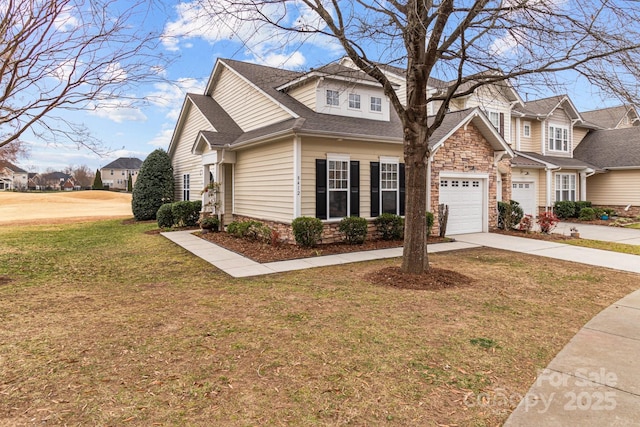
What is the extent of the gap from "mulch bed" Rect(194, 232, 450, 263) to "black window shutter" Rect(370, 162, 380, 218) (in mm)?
1000

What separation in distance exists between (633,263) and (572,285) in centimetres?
356

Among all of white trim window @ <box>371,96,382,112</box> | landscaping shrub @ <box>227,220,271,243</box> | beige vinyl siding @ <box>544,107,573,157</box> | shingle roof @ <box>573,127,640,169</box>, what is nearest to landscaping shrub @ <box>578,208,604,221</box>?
shingle roof @ <box>573,127,640,169</box>

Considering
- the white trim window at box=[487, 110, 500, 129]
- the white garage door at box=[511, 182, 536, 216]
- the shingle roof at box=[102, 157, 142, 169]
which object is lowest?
the white garage door at box=[511, 182, 536, 216]

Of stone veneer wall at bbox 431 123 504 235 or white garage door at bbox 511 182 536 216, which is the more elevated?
stone veneer wall at bbox 431 123 504 235

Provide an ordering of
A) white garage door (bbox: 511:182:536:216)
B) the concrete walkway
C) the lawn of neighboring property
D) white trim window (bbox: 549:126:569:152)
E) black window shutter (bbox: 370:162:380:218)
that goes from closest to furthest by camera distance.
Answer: the concrete walkway < the lawn of neighboring property < black window shutter (bbox: 370:162:380:218) < white garage door (bbox: 511:182:536:216) < white trim window (bbox: 549:126:569:152)

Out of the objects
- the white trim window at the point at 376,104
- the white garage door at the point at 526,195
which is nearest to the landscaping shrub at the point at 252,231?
the white trim window at the point at 376,104

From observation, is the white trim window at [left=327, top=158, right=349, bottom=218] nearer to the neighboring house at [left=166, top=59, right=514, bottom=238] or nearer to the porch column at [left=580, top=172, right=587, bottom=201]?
the neighboring house at [left=166, top=59, right=514, bottom=238]

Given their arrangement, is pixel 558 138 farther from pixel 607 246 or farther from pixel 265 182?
pixel 265 182

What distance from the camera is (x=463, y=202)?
555 inches

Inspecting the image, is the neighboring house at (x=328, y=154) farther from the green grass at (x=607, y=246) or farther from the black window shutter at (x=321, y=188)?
the green grass at (x=607, y=246)

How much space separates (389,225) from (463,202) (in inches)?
156

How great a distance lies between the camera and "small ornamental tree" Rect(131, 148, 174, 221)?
62.8 ft

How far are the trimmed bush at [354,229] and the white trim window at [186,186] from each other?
10.5 meters

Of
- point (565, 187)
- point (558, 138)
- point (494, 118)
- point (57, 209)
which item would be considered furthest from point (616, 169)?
point (57, 209)
